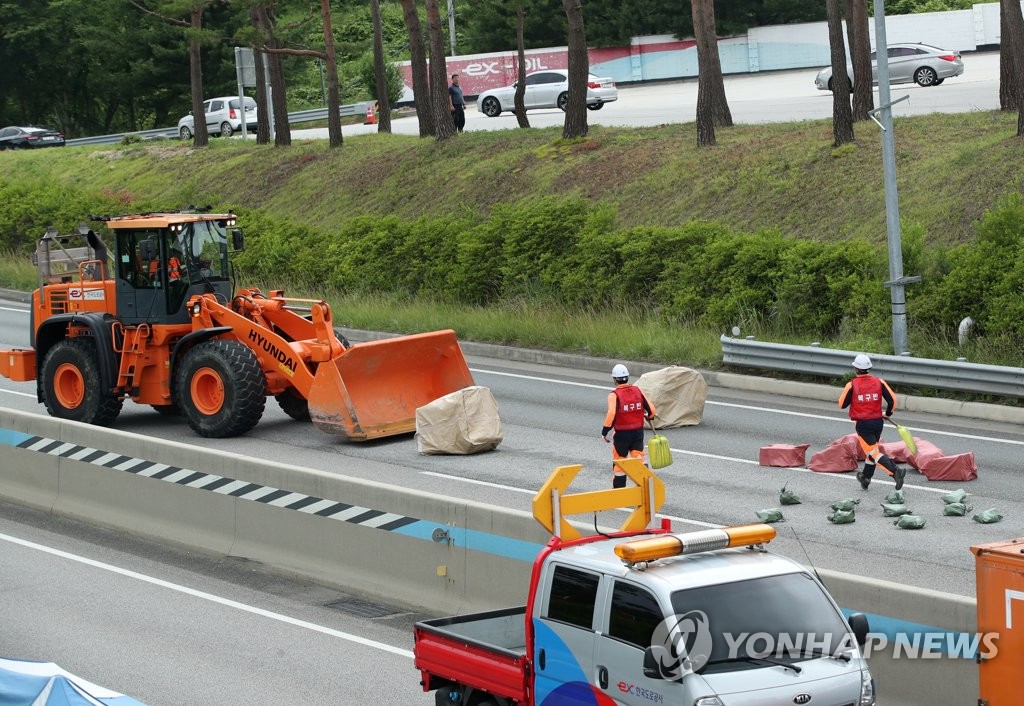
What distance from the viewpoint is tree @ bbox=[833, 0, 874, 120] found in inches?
1321

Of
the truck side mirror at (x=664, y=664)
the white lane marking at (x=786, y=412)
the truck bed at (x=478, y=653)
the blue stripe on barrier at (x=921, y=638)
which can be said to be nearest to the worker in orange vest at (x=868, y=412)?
the white lane marking at (x=786, y=412)

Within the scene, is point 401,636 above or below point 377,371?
below

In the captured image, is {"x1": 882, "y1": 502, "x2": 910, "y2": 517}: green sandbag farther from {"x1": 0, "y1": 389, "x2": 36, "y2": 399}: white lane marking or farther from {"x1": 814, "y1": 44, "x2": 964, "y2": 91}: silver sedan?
{"x1": 814, "y1": 44, "x2": 964, "y2": 91}: silver sedan

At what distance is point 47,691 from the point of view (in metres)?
6.38

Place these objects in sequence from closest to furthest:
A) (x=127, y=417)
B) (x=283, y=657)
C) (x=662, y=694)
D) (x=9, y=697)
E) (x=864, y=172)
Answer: (x=9, y=697) → (x=662, y=694) → (x=283, y=657) → (x=127, y=417) → (x=864, y=172)

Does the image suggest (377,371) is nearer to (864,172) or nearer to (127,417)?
(127,417)

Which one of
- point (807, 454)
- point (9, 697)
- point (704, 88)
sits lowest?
point (807, 454)

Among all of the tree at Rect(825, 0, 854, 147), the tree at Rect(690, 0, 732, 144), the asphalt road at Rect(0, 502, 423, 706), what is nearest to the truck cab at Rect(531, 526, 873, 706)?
the asphalt road at Rect(0, 502, 423, 706)

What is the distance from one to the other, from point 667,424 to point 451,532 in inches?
317

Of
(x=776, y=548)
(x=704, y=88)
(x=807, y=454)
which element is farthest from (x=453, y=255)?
(x=776, y=548)

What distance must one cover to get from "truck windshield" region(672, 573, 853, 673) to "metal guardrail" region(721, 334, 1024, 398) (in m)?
13.1

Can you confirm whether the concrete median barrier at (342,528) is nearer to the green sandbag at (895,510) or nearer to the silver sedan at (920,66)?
the green sandbag at (895,510)

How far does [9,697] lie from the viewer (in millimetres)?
6438

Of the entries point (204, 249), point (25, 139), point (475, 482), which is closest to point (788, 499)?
point (475, 482)
